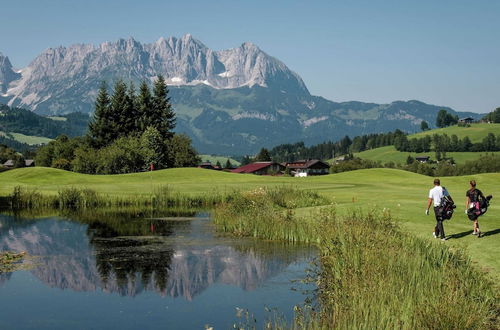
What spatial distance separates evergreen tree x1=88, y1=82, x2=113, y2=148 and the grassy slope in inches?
1517

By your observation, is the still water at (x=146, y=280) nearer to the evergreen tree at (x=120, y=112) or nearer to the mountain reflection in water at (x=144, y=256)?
the mountain reflection in water at (x=144, y=256)

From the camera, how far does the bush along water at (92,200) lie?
5475 centimetres

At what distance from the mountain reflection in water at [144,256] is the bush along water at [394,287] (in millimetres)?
3841

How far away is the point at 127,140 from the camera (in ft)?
375

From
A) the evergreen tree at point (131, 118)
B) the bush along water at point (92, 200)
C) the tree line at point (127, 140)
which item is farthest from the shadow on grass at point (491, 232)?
the evergreen tree at point (131, 118)

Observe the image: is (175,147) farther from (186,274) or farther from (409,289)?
(409,289)

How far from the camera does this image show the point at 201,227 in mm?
40312

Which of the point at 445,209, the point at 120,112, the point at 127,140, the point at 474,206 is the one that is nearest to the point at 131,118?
the point at 120,112

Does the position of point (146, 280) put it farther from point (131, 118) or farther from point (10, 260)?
point (131, 118)

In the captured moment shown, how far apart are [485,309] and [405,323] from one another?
2.93 metres

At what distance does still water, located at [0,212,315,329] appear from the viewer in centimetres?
1891

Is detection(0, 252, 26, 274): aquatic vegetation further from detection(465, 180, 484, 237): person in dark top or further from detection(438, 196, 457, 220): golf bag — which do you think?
detection(465, 180, 484, 237): person in dark top

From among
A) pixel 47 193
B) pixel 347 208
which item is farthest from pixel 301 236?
pixel 47 193

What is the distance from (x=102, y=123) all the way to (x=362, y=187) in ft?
236
